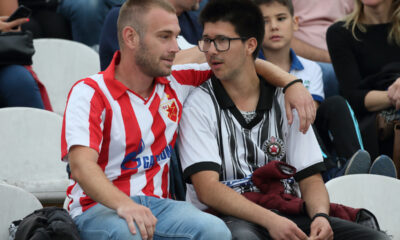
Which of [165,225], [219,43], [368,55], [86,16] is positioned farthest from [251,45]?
[86,16]

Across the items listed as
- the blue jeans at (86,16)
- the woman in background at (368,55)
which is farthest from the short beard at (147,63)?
the blue jeans at (86,16)

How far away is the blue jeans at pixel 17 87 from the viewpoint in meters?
3.89

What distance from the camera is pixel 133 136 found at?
107 inches

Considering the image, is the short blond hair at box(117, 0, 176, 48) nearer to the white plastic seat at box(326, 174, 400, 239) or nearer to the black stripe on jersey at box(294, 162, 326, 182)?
the black stripe on jersey at box(294, 162, 326, 182)

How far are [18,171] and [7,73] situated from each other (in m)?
0.71

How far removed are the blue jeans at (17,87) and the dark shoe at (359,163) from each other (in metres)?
1.81

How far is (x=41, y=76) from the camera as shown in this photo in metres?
4.58

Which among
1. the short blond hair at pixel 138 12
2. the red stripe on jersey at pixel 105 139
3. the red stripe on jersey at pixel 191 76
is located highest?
the short blond hair at pixel 138 12

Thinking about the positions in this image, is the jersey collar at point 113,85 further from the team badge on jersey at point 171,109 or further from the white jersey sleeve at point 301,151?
the white jersey sleeve at point 301,151

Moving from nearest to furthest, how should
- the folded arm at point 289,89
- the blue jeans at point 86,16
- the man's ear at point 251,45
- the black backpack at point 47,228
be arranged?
the black backpack at point 47,228
the folded arm at point 289,89
the man's ear at point 251,45
the blue jeans at point 86,16

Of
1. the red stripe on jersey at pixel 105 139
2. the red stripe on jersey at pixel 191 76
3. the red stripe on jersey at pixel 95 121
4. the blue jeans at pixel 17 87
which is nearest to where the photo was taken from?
the red stripe on jersey at pixel 95 121

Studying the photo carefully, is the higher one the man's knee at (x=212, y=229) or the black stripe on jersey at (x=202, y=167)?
the black stripe on jersey at (x=202, y=167)

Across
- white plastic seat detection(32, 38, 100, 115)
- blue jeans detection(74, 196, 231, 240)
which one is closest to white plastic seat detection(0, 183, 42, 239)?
blue jeans detection(74, 196, 231, 240)

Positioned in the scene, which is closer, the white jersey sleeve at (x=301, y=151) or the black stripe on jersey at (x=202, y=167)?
the black stripe on jersey at (x=202, y=167)
